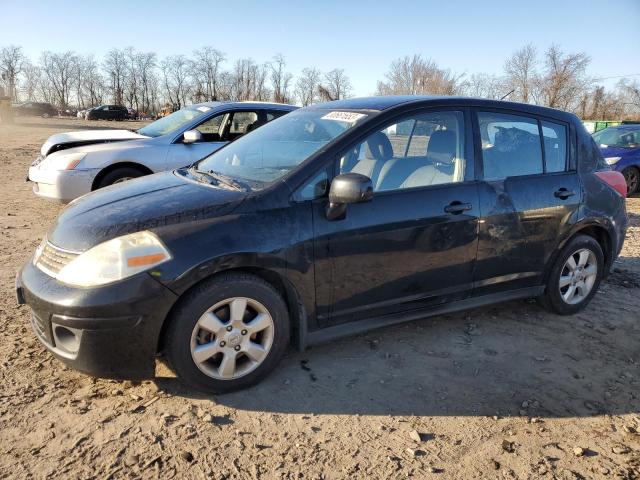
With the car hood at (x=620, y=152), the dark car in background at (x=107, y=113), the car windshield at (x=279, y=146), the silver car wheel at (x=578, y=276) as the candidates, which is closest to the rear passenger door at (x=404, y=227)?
the car windshield at (x=279, y=146)

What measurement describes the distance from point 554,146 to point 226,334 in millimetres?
3042

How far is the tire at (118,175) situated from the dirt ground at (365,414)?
315cm

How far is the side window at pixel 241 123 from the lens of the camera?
7352 millimetres

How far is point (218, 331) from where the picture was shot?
2789mm

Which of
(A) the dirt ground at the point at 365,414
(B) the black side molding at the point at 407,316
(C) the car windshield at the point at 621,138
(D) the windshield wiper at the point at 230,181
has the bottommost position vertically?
(A) the dirt ground at the point at 365,414

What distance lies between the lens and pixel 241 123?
24.4 ft

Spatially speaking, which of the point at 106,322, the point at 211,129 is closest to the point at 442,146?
the point at 106,322

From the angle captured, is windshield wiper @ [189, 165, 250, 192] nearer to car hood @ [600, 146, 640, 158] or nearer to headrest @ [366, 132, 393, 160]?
headrest @ [366, 132, 393, 160]

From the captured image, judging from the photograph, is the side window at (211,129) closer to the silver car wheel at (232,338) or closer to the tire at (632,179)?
the silver car wheel at (232,338)

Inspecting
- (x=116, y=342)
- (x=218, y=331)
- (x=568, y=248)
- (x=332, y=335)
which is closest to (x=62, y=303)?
(x=116, y=342)

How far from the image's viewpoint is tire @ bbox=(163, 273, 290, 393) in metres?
2.70

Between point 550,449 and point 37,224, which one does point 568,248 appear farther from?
point 37,224

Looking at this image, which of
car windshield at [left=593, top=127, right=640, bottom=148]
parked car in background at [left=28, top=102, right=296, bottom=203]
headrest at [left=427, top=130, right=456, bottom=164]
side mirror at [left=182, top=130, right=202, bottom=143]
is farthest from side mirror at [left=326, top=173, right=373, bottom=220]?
car windshield at [left=593, top=127, right=640, bottom=148]

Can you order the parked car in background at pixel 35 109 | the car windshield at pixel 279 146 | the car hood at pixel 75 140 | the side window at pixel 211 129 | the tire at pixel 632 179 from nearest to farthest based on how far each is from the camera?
the car windshield at pixel 279 146 < the side window at pixel 211 129 < the car hood at pixel 75 140 < the tire at pixel 632 179 < the parked car in background at pixel 35 109
